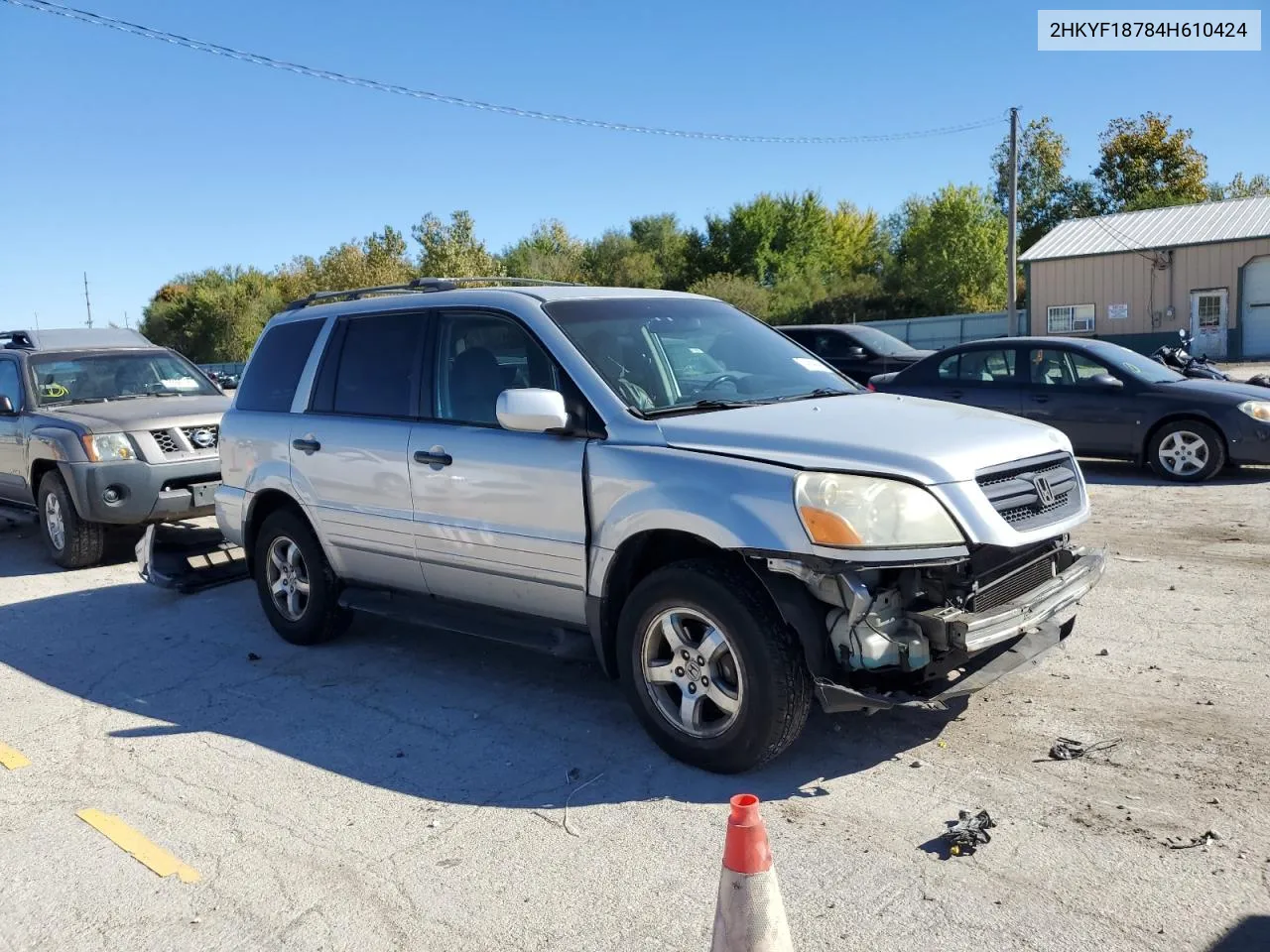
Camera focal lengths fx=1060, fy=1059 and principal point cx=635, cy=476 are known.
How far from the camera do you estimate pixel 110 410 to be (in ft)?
30.7

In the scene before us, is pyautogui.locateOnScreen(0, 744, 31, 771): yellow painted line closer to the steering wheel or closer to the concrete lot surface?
the concrete lot surface

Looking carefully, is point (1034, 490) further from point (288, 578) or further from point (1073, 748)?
point (288, 578)

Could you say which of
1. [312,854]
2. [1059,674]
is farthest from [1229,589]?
[312,854]

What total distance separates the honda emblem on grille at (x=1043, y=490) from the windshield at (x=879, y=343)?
1295 cm

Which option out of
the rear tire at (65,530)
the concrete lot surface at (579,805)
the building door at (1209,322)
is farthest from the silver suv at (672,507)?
the building door at (1209,322)

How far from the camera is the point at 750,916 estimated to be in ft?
8.48

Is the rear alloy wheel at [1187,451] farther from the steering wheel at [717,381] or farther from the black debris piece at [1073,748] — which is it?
the steering wheel at [717,381]

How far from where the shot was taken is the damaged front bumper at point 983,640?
3777 mm

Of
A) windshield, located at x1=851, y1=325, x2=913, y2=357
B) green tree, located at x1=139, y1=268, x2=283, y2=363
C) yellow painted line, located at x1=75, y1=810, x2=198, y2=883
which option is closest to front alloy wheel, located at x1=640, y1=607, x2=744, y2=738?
yellow painted line, located at x1=75, y1=810, x2=198, y2=883

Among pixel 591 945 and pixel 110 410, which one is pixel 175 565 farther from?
pixel 591 945

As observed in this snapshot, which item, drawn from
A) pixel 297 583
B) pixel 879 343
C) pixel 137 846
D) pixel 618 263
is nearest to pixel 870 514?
pixel 137 846

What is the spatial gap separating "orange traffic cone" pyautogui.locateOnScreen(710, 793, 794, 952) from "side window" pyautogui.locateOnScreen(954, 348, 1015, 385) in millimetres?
9934

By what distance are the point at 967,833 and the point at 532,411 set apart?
7.58 ft

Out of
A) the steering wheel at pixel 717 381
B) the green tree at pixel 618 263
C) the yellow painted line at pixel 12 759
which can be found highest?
the green tree at pixel 618 263
